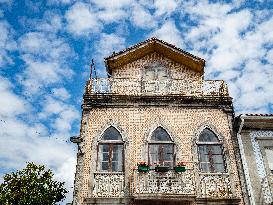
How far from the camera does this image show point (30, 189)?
1608 centimetres

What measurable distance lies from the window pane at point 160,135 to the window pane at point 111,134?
4.94 feet

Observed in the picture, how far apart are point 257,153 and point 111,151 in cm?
632

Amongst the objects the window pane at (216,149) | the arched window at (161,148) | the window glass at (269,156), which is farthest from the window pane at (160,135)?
the window glass at (269,156)

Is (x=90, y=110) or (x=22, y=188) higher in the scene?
(x=90, y=110)

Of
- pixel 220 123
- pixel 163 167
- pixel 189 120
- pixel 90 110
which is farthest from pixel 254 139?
pixel 90 110

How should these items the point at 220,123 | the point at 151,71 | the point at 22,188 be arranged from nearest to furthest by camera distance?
the point at 220,123 < the point at 22,188 < the point at 151,71

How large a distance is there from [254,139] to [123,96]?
244 inches

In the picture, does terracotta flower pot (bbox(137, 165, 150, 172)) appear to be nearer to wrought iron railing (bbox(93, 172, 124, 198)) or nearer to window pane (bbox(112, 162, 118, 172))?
wrought iron railing (bbox(93, 172, 124, 198))

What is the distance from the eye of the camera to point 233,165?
13422 millimetres

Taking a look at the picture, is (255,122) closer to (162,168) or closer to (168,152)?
(168,152)

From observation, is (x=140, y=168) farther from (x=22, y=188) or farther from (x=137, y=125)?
(x=22, y=188)

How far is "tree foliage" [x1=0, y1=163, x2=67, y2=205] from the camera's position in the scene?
51.1 feet

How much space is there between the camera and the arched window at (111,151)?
13328mm

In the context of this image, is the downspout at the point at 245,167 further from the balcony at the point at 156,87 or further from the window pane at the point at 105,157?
the window pane at the point at 105,157
